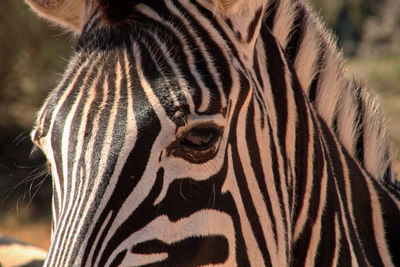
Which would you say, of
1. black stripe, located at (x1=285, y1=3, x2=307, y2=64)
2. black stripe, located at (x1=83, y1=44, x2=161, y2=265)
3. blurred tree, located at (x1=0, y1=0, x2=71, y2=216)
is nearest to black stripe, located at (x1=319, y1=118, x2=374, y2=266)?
black stripe, located at (x1=285, y1=3, x2=307, y2=64)

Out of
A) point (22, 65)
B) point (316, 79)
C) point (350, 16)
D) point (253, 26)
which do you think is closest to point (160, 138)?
point (253, 26)

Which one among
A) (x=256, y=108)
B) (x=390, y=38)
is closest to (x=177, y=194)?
(x=256, y=108)

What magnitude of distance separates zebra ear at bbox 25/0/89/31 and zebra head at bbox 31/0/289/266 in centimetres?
40

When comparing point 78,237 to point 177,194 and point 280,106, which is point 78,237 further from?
point 280,106

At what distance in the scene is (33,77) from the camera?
48.4 feet

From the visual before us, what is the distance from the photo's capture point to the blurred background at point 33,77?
11125 millimetres

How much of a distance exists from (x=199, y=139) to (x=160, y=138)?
0.47 feet

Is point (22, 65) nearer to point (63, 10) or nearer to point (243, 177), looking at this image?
point (63, 10)

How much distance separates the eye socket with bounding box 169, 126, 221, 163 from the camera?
2064mm

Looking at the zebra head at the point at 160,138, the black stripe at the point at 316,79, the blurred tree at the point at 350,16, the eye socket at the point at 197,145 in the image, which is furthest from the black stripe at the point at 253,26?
the blurred tree at the point at 350,16

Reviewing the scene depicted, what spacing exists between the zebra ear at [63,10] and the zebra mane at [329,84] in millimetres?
933

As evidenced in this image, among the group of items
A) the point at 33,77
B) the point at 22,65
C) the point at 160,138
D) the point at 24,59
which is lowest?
the point at 160,138

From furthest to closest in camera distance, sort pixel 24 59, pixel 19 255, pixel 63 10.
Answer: pixel 24 59 → pixel 19 255 → pixel 63 10

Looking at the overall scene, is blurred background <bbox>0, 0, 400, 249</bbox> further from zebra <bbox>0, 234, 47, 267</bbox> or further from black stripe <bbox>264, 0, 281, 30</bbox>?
black stripe <bbox>264, 0, 281, 30</bbox>
